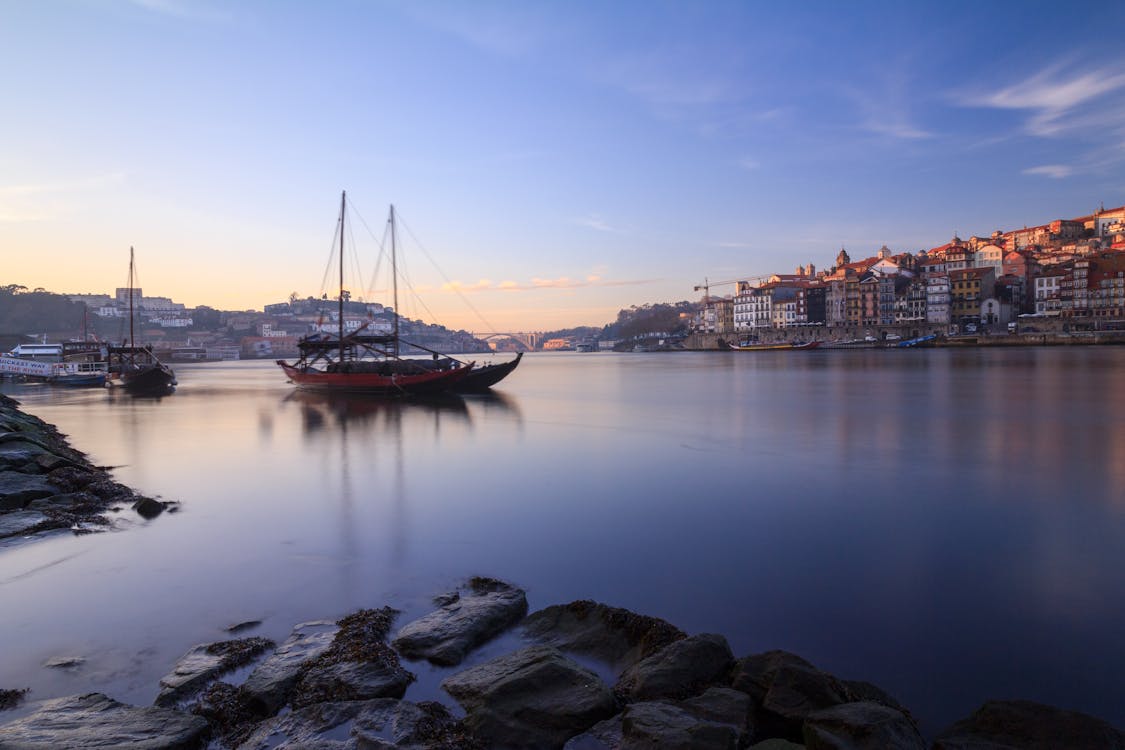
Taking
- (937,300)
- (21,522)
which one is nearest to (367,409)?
(21,522)

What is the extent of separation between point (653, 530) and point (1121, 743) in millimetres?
4507

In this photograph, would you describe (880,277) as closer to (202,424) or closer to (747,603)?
(202,424)

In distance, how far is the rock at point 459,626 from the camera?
4199 mm

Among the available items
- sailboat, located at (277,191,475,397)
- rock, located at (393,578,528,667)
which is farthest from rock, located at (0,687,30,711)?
sailboat, located at (277,191,475,397)

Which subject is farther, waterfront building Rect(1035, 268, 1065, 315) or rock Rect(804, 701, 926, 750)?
waterfront building Rect(1035, 268, 1065, 315)

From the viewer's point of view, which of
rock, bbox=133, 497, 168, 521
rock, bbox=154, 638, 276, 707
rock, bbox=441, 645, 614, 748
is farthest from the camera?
rock, bbox=133, 497, 168, 521

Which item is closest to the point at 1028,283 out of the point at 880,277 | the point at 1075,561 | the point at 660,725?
the point at 880,277

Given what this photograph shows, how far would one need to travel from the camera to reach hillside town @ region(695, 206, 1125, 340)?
231 feet

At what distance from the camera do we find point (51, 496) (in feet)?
27.1

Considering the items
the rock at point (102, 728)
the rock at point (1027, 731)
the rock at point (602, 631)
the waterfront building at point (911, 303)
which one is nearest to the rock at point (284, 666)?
the rock at point (102, 728)

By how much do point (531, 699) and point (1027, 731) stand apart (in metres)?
2.39

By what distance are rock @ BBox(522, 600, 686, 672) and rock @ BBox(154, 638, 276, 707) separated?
1.82 m

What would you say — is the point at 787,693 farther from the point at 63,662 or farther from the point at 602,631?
the point at 63,662

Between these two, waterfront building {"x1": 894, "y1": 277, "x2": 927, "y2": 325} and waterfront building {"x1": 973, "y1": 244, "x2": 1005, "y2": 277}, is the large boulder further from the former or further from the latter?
waterfront building {"x1": 973, "y1": 244, "x2": 1005, "y2": 277}
